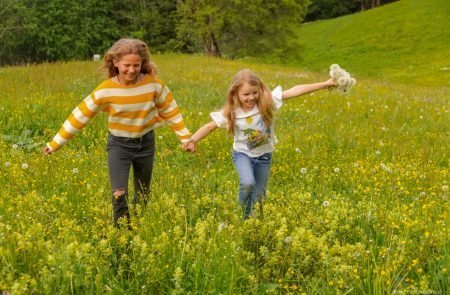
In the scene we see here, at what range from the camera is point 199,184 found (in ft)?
17.3

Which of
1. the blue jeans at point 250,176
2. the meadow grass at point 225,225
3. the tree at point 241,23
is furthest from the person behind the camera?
the tree at point 241,23

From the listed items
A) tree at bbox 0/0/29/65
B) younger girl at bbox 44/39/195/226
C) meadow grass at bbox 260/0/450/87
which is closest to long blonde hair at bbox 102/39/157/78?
younger girl at bbox 44/39/195/226

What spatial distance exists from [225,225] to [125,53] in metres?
1.97

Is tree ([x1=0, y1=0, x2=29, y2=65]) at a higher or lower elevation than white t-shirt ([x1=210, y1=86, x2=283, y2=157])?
higher

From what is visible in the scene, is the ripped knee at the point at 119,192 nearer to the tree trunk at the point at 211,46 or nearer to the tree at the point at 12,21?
the tree trunk at the point at 211,46

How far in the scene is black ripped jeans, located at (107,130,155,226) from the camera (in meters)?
4.58

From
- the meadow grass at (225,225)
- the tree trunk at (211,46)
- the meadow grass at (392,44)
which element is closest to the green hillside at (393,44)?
the meadow grass at (392,44)

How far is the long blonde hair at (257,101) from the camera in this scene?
5051 millimetres

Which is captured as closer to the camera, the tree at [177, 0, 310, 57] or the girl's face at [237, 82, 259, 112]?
the girl's face at [237, 82, 259, 112]

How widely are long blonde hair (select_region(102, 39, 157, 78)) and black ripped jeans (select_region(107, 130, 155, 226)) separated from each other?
649 millimetres

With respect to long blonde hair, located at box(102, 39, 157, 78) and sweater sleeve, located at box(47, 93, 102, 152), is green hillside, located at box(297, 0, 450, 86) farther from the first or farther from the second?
sweater sleeve, located at box(47, 93, 102, 152)

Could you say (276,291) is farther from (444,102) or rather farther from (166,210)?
(444,102)

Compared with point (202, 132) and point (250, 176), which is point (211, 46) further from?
point (250, 176)

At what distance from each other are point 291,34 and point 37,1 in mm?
22173
